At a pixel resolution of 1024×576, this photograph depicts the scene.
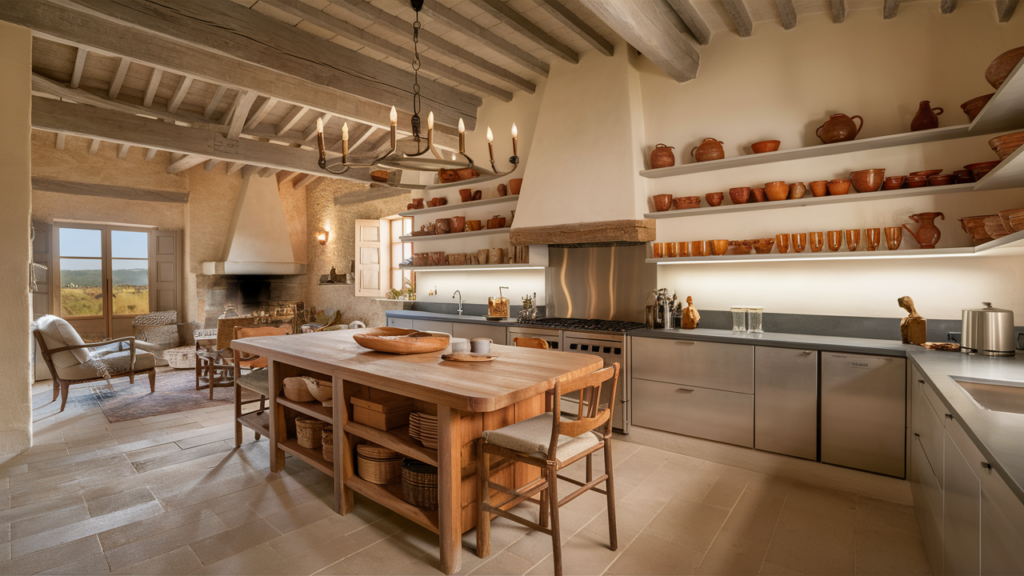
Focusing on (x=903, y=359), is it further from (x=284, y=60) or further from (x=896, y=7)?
(x=284, y=60)

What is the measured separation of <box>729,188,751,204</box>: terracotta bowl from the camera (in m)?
3.79

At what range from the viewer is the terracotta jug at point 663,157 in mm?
4191

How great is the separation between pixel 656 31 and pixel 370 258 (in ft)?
19.7

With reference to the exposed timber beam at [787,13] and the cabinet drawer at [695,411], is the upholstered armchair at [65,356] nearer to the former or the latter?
the cabinet drawer at [695,411]

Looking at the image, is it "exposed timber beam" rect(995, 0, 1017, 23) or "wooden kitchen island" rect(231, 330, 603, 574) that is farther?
"exposed timber beam" rect(995, 0, 1017, 23)

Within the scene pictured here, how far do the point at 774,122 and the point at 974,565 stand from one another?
333 centimetres

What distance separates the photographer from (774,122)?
3.81 meters

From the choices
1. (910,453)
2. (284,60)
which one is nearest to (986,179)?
(910,453)

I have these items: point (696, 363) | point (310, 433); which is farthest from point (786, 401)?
point (310, 433)

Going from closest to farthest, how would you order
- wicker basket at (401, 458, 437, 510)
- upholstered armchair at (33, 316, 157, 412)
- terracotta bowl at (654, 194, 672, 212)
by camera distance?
wicker basket at (401, 458, 437, 510)
terracotta bowl at (654, 194, 672, 212)
upholstered armchair at (33, 316, 157, 412)

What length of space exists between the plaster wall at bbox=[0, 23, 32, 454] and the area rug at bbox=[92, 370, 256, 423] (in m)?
0.97

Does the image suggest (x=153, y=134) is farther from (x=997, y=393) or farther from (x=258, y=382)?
(x=997, y=393)

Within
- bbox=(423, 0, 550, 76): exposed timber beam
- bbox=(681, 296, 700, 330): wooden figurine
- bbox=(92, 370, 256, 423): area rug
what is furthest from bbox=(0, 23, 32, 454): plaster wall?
bbox=(681, 296, 700, 330): wooden figurine

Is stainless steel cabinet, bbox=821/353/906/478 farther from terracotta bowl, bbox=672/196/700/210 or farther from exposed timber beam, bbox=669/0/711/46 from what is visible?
exposed timber beam, bbox=669/0/711/46
